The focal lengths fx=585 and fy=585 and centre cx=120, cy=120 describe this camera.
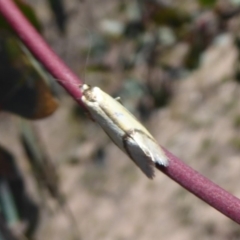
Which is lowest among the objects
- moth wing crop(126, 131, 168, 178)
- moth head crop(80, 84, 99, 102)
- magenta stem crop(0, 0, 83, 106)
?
moth wing crop(126, 131, 168, 178)

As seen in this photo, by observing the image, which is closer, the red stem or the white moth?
the red stem

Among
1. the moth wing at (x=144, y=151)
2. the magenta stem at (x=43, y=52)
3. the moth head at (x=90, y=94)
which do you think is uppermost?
the magenta stem at (x=43, y=52)

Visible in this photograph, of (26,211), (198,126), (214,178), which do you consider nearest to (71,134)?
(198,126)

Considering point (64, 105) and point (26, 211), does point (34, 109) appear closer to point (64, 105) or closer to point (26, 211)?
point (26, 211)

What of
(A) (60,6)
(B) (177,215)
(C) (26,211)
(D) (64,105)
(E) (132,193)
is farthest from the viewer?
(D) (64,105)
